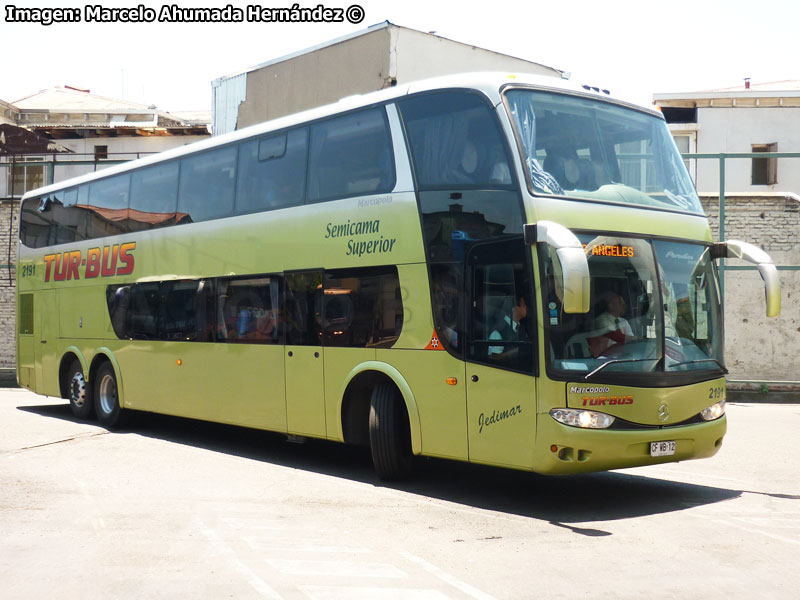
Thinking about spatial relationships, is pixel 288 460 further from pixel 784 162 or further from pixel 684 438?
pixel 784 162

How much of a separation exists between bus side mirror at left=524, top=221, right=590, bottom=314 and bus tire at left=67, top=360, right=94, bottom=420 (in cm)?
1061

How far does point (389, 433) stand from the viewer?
32.2 ft

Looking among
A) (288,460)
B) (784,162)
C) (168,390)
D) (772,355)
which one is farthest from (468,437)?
(784,162)

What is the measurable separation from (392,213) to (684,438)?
3490 millimetres

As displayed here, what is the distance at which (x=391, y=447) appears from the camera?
983cm

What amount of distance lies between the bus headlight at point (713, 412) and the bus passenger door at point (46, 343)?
468 inches

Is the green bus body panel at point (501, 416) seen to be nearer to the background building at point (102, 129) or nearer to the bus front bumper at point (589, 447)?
the bus front bumper at point (589, 447)

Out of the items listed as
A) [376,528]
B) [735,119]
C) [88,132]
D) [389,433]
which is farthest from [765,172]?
[376,528]

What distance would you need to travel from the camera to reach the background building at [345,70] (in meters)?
22.0

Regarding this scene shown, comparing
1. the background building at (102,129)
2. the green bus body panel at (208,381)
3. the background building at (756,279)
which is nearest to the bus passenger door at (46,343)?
the green bus body panel at (208,381)

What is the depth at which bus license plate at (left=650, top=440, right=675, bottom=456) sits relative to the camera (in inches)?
333

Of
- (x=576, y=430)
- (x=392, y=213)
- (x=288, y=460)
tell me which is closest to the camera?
(x=576, y=430)

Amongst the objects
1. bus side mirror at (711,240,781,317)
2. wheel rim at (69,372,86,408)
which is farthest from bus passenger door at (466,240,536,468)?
wheel rim at (69,372,86,408)

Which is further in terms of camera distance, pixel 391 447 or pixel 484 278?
pixel 391 447
